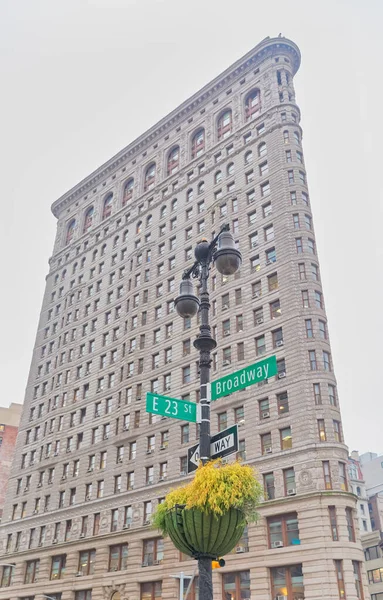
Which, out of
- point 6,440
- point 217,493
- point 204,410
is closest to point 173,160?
point 6,440

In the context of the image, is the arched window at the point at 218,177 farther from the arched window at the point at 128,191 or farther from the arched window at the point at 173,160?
the arched window at the point at 128,191

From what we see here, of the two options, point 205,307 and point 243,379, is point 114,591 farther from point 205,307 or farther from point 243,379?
point 243,379

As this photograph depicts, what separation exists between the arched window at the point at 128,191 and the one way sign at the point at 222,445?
229 ft

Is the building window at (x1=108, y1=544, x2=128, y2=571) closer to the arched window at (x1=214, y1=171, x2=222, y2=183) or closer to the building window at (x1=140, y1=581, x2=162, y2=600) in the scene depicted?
the building window at (x1=140, y1=581, x2=162, y2=600)

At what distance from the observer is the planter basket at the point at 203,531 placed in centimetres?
1066

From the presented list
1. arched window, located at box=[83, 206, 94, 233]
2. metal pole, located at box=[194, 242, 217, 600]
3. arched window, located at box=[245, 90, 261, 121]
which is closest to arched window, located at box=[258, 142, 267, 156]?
arched window, located at box=[245, 90, 261, 121]

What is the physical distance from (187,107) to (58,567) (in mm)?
58568

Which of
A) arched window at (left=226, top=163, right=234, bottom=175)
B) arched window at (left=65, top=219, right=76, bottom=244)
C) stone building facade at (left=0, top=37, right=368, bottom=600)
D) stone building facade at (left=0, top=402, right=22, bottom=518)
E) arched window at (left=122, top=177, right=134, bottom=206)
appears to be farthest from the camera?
stone building facade at (left=0, top=402, right=22, bottom=518)

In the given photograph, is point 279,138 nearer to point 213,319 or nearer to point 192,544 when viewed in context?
point 213,319

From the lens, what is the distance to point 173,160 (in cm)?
7500

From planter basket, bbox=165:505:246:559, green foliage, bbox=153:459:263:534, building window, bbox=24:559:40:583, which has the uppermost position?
building window, bbox=24:559:40:583

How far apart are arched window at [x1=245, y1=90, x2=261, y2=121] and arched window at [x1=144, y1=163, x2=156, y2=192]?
16.4 m

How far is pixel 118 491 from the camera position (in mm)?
52812

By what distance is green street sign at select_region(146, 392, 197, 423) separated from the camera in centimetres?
1203
